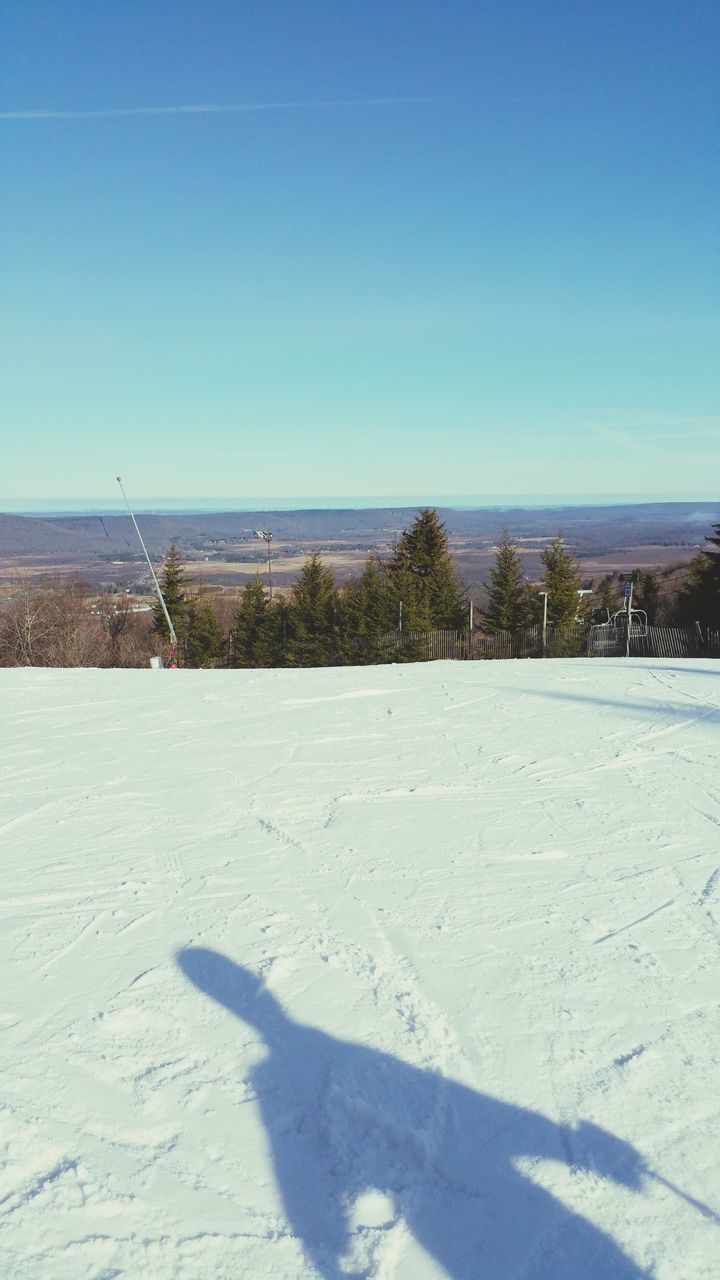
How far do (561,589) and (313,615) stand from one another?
9.98m

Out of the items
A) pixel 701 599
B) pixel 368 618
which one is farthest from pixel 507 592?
pixel 701 599

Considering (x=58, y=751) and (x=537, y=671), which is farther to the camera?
(x=537, y=671)

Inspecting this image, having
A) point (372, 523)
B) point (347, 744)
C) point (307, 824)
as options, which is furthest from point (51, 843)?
point (372, 523)

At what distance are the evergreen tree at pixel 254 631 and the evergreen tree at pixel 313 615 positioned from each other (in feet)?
5.37

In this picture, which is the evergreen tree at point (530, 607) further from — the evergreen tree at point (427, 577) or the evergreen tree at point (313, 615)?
the evergreen tree at point (313, 615)

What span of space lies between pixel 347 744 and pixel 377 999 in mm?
4062

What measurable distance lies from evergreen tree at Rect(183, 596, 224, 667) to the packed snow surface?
29376mm

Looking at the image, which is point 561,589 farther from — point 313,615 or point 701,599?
point 313,615

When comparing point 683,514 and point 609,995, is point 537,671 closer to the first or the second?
point 609,995

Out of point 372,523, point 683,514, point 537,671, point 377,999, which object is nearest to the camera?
point 377,999

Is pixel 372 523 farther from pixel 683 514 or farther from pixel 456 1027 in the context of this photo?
pixel 456 1027

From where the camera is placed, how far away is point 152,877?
4.13 metres

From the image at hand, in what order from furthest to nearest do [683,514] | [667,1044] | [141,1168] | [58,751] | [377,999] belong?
1. [683,514]
2. [58,751]
3. [377,999]
4. [667,1044]
5. [141,1168]

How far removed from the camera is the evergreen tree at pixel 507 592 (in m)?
31.0
